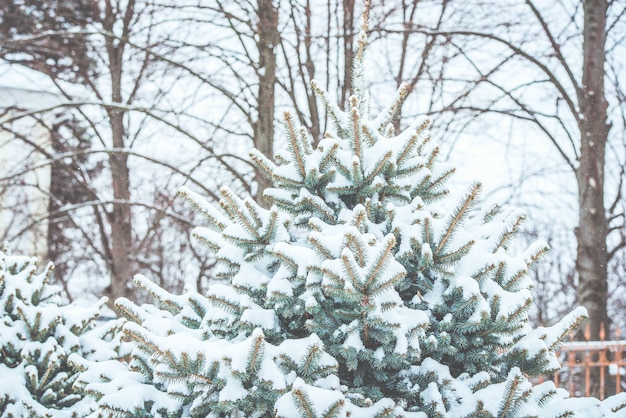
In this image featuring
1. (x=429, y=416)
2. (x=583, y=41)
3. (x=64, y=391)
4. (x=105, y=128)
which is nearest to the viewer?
(x=429, y=416)

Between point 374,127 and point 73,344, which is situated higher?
point 374,127

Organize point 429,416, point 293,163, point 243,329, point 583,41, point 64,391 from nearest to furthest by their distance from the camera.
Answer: point 429,416
point 243,329
point 293,163
point 64,391
point 583,41

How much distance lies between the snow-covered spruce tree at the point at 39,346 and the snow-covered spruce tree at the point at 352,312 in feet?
4.55

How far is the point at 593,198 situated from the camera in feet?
24.5

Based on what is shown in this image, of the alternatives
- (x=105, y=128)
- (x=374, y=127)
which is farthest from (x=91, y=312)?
(x=105, y=128)

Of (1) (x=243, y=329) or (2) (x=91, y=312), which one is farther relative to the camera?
(2) (x=91, y=312)

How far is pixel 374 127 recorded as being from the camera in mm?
3045

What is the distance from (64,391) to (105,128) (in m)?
9.47

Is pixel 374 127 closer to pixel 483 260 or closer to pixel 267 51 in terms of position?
pixel 483 260

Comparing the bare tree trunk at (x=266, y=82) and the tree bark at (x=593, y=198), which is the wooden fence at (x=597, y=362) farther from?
the bare tree trunk at (x=266, y=82)

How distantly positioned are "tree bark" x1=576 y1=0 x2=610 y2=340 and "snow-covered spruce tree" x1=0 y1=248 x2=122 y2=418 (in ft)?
18.0

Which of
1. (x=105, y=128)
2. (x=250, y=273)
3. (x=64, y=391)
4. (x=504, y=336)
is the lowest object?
(x=64, y=391)

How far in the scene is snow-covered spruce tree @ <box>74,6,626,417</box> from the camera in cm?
233

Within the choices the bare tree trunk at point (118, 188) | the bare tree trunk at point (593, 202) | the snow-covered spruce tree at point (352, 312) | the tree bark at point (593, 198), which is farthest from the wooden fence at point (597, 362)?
the bare tree trunk at point (118, 188)
